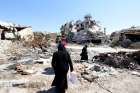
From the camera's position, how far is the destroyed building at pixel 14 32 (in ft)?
72.8

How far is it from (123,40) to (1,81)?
28.0m

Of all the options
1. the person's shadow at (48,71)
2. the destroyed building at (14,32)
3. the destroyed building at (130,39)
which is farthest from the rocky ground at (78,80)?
the destroyed building at (130,39)

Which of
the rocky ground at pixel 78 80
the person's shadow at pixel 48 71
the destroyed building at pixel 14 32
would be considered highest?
the destroyed building at pixel 14 32

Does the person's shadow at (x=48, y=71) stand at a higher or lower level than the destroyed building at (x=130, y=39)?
lower

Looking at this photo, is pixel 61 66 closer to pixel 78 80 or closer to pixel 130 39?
pixel 78 80

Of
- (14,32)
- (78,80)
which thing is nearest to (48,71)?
(78,80)

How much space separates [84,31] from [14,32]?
14392 millimetres

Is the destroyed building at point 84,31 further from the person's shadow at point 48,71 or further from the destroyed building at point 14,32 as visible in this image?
the person's shadow at point 48,71

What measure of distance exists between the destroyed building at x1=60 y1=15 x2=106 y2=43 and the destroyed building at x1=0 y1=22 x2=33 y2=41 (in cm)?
1133

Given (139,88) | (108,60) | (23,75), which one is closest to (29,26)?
(108,60)

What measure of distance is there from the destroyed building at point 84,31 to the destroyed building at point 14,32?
1133cm

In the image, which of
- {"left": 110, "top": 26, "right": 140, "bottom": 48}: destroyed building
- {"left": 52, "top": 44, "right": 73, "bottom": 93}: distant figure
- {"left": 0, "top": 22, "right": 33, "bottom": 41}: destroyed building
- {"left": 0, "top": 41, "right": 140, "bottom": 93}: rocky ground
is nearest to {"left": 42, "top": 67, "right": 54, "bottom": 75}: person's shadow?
{"left": 0, "top": 41, "right": 140, "bottom": 93}: rocky ground

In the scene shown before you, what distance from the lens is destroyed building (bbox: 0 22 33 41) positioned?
22188 millimetres

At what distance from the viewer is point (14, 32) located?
23172 millimetres
